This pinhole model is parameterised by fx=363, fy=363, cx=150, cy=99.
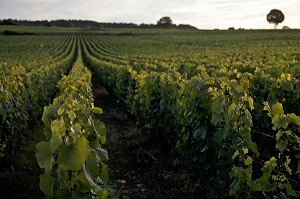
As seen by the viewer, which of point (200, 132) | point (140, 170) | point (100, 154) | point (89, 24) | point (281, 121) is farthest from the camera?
point (89, 24)

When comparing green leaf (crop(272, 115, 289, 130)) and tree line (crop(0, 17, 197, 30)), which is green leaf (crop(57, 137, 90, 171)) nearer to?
green leaf (crop(272, 115, 289, 130))

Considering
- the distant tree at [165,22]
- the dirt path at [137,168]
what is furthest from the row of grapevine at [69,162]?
the distant tree at [165,22]

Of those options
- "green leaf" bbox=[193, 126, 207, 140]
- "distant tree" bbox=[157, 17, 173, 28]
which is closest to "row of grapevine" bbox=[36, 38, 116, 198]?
"green leaf" bbox=[193, 126, 207, 140]

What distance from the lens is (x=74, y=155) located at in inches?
109

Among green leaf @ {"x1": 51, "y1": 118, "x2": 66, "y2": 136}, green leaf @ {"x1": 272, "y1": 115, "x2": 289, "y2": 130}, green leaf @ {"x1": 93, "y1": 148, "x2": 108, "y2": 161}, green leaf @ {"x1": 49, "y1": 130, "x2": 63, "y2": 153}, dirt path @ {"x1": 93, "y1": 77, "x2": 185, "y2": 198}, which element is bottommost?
dirt path @ {"x1": 93, "y1": 77, "x2": 185, "y2": 198}

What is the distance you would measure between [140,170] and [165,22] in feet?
471

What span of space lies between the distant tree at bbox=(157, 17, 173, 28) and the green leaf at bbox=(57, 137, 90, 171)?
477ft

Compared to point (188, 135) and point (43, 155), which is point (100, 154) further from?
point (188, 135)

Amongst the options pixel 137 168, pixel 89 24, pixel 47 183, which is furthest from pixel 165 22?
pixel 47 183

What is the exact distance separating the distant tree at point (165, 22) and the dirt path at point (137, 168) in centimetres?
13781

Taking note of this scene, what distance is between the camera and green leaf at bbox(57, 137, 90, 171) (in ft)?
8.94

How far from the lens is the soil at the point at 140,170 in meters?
6.38

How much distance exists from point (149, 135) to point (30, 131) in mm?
3891

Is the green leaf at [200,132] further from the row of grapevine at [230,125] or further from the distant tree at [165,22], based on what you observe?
the distant tree at [165,22]
